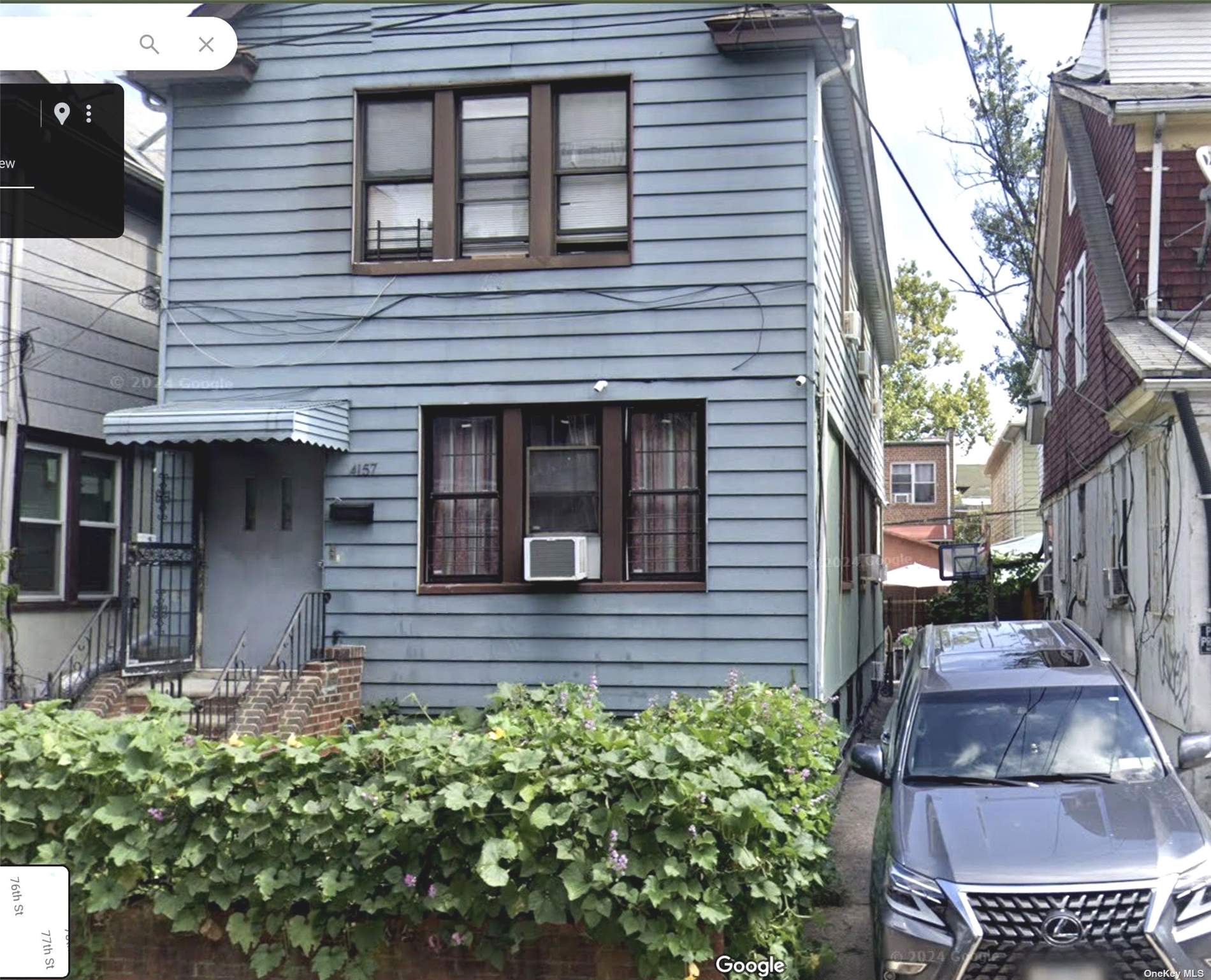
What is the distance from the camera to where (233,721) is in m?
9.37

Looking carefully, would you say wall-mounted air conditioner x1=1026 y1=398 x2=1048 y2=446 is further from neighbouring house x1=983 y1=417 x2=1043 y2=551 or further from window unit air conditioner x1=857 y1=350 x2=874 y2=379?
neighbouring house x1=983 y1=417 x2=1043 y2=551

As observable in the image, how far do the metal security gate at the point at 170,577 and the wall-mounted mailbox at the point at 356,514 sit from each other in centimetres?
135

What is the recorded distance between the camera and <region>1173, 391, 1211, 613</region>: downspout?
955cm

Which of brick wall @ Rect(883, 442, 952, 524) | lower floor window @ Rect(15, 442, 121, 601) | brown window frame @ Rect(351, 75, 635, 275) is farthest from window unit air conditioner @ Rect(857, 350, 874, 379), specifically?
brick wall @ Rect(883, 442, 952, 524)

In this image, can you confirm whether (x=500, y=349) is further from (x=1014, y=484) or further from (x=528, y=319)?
(x=1014, y=484)

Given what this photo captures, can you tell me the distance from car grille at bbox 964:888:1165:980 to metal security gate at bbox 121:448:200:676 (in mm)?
7190

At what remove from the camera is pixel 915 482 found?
1598 inches

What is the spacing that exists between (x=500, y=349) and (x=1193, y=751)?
5.89 meters

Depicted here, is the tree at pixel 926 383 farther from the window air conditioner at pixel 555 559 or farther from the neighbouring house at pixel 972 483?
the window air conditioner at pixel 555 559

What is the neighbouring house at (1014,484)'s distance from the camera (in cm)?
3219

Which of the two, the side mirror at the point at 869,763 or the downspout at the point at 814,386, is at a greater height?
the downspout at the point at 814,386

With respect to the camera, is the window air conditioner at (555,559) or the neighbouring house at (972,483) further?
the neighbouring house at (972,483)

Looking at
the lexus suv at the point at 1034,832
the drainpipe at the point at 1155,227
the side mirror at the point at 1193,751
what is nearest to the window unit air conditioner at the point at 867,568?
the drainpipe at the point at 1155,227

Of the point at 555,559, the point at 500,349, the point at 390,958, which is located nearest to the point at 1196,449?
the point at 555,559
